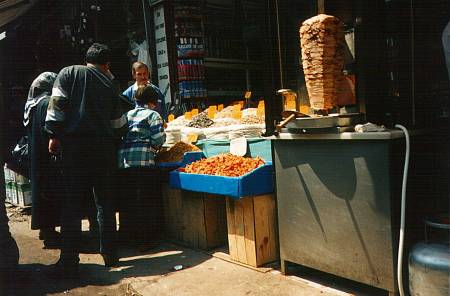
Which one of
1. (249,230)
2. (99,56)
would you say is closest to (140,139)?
(99,56)

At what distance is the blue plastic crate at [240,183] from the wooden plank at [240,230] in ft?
0.54

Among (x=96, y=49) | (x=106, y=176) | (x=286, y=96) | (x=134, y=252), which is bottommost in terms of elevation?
(x=134, y=252)

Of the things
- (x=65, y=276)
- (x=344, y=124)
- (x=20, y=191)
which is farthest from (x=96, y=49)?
(x=20, y=191)

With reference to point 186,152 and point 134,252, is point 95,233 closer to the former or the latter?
point 134,252

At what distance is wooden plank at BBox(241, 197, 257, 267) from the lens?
409 centimetres

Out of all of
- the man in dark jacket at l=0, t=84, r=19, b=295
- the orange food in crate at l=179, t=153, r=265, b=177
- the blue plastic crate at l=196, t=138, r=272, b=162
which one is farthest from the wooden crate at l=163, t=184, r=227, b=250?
the man in dark jacket at l=0, t=84, r=19, b=295

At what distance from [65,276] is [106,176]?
1.10 m

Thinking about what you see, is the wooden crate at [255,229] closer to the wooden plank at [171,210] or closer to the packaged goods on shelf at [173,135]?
the wooden plank at [171,210]

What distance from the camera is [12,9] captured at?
26.7 ft

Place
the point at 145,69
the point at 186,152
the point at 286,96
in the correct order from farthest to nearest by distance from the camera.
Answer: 1. the point at 145,69
2. the point at 186,152
3. the point at 286,96

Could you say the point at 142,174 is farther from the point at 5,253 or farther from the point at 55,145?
the point at 5,253

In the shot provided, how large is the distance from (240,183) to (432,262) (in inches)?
69.8

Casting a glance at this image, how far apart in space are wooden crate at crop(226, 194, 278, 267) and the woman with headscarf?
7.96 feet

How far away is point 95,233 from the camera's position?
19.2 ft
